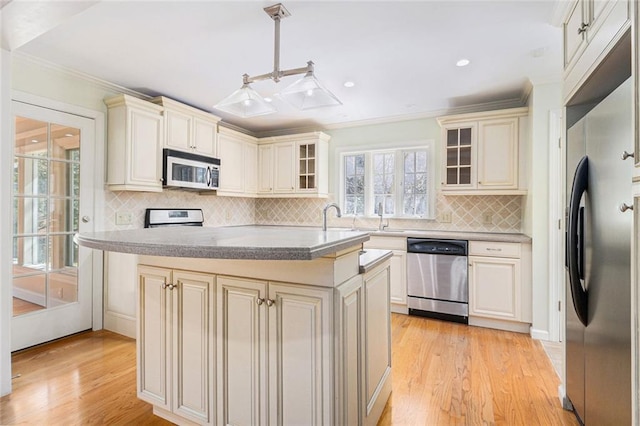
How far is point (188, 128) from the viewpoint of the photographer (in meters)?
3.58

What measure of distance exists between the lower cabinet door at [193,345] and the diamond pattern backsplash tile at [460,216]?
315 centimetres

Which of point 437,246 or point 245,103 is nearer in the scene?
point 245,103

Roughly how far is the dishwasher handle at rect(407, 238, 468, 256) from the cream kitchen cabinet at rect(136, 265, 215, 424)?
8.26 ft

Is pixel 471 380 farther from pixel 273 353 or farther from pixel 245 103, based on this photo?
pixel 245 103

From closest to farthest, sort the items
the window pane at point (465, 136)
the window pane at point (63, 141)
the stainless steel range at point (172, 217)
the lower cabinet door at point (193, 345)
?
the lower cabinet door at point (193, 345), the window pane at point (63, 141), the stainless steel range at point (172, 217), the window pane at point (465, 136)

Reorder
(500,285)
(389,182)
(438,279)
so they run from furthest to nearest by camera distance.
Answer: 1. (389,182)
2. (438,279)
3. (500,285)

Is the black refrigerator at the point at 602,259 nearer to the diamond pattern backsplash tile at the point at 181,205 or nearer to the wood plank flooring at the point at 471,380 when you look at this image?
the wood plank flooring at the point at 471,380

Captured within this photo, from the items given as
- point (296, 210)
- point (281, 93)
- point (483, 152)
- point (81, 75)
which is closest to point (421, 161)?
point (483, 152)

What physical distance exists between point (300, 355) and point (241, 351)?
0.99 feet

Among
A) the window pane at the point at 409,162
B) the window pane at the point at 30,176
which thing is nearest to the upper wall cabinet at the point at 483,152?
the window pane at the point at 409,162

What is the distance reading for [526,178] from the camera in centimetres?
329

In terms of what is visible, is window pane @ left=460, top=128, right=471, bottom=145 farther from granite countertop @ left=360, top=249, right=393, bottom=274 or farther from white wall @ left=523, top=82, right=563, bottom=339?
granite countertop @ left=360, top=249, right=393, bottom=274

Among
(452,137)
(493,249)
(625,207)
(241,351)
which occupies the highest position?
(452,137)

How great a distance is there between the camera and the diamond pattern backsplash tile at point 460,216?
3.67 m
